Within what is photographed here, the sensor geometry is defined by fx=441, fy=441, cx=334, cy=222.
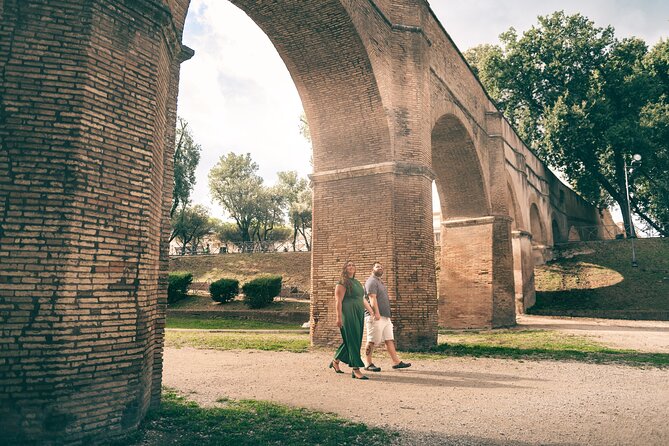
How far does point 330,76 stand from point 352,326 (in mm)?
5508

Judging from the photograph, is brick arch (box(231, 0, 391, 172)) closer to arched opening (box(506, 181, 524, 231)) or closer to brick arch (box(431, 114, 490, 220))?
brick arch (box(431, 114, 490, 220))

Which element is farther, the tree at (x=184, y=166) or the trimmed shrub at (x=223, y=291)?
the tree at (x=184, y=166)

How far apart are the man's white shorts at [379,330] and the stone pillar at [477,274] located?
9.06 meters

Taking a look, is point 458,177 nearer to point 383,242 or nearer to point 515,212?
point 515,212

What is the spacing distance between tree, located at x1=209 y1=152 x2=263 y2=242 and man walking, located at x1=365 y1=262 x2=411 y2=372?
117 ft

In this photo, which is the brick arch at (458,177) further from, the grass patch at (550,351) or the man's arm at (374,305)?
the man's arm at (374,305)

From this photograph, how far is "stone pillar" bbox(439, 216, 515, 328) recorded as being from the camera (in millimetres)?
14766

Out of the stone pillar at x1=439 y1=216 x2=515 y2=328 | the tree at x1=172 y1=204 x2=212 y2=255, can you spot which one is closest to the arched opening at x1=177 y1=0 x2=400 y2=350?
the stone pillar at x1=439 y1=216 x2=515 y2=328

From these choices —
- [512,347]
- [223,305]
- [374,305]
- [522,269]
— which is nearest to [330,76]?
[374,305]

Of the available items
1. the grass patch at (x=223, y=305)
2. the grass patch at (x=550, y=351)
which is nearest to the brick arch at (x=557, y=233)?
the grass patch at (x=223, y=305)

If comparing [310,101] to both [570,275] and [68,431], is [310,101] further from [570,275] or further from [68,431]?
[570,275]

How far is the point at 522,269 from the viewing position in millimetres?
19594

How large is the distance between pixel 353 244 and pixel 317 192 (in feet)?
4.95

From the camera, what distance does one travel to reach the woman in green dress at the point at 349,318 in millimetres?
6090
